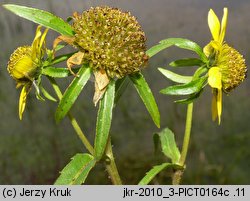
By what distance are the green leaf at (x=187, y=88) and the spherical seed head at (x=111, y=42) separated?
2.4 inches

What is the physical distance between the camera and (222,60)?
77cm

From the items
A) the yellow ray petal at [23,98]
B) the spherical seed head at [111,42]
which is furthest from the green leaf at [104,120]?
the yellow ray petal at [23,98]

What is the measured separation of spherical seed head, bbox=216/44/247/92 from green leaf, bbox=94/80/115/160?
0.66ft

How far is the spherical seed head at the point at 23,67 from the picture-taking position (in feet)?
2.33

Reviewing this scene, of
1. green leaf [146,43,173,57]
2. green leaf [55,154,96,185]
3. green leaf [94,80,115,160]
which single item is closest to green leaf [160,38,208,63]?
green leaf [146,43,173,57]

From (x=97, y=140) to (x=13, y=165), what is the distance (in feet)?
5.03

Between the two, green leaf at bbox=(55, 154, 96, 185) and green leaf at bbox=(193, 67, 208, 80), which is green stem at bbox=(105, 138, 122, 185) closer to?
green leaf at bbox=(55, 154, 96, 185)

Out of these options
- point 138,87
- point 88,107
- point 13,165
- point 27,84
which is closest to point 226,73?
point 138,87

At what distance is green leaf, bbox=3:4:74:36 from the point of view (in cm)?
68

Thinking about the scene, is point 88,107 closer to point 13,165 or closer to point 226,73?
point 13,165

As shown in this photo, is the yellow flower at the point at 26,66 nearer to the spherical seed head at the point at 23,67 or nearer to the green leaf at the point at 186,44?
the spherical seed head at the point at 23,67

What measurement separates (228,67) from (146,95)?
0.55ft

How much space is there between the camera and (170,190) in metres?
0.76

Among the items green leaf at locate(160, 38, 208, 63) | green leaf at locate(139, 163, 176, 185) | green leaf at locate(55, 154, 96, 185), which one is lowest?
green leaf at locate(139, 163, 176, 185)
